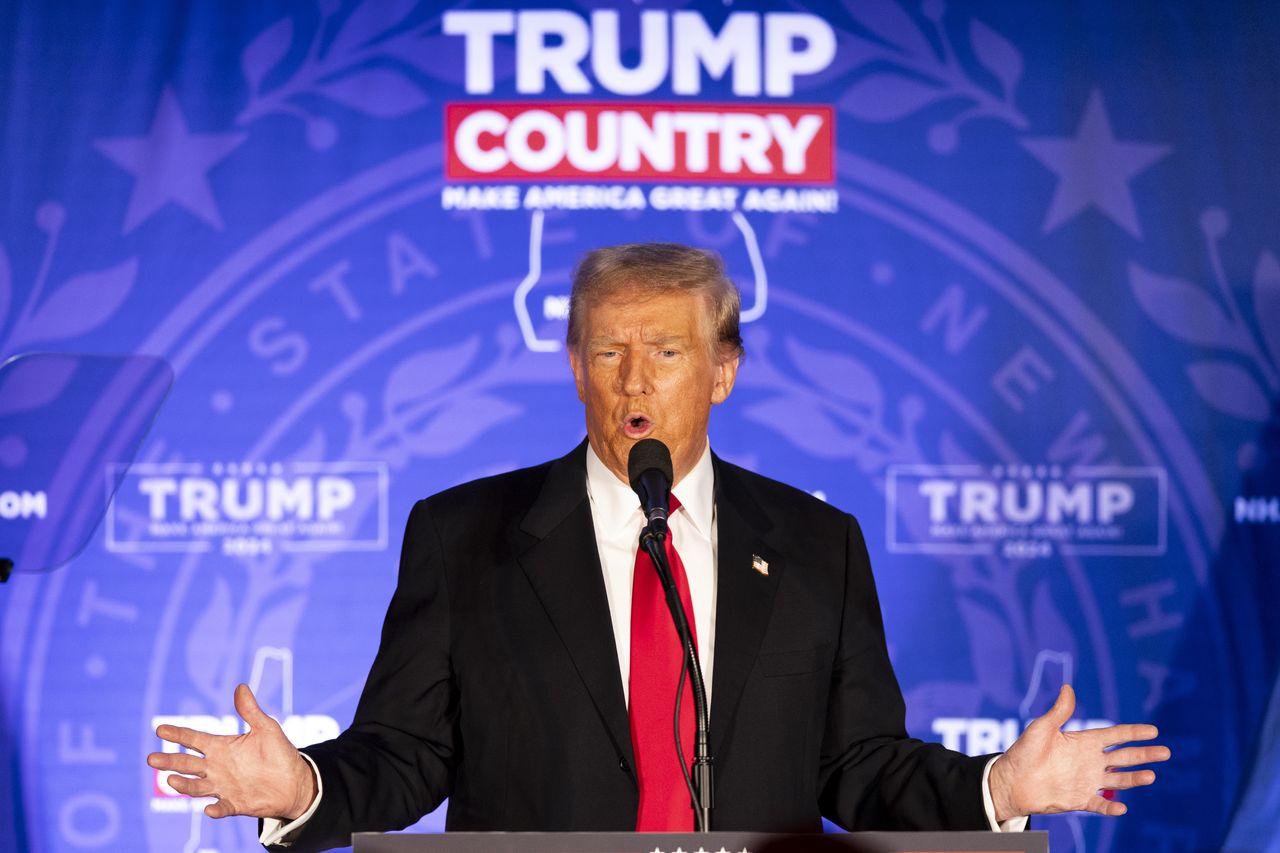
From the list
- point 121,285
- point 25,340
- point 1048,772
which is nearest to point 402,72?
point 121,285

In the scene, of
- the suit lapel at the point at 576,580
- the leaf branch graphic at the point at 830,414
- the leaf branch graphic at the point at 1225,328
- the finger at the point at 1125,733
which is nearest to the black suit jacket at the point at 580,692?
the suit lapel at the point at 576,580

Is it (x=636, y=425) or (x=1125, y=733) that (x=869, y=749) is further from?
(x=636, y=425)

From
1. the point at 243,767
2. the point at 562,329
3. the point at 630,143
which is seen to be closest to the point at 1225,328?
the point at 630,143

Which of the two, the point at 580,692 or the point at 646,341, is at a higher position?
the point at 646,341

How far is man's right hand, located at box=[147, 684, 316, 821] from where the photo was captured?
5.46 ft

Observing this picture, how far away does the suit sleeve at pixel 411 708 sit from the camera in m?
2.01

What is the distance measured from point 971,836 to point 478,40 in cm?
319

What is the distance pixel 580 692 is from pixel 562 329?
6.80ft

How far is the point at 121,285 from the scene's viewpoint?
3.99 m

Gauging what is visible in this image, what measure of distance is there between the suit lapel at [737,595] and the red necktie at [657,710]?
0.06m

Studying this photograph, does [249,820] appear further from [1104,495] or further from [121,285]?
[1104,495]

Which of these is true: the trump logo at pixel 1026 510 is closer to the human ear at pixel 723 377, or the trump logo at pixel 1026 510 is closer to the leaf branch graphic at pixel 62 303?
the human ear at pixel 723 377

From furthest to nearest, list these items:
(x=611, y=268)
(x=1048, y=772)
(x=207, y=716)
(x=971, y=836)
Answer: (x=207, y=716), (x=611, y=268), (x=1048, y=772), (x=971, y=836)

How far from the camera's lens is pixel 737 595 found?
2.17 metres
